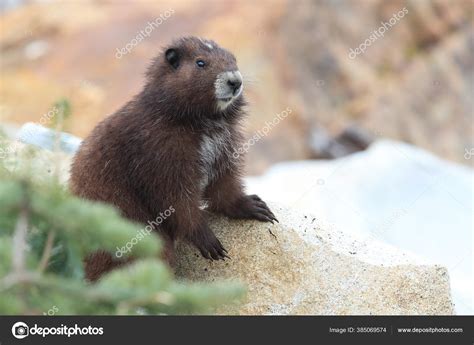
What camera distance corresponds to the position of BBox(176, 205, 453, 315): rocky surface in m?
4.45

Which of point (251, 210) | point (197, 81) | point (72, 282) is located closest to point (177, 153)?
point (197, 81)

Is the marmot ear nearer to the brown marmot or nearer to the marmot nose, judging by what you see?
the brown marmot

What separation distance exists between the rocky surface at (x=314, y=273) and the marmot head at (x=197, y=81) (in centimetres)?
76

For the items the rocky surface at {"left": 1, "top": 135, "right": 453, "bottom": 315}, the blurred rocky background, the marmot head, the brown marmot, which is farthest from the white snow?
the blurred rocky background

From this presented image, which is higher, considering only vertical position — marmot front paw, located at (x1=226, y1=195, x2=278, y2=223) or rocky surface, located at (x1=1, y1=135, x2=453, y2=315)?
marmot front paw, located at (x1=226, y1=195, x2=278, y2=223)

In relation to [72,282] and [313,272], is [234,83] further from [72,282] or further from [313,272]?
[72,282]

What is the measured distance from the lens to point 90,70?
12914 millimetres

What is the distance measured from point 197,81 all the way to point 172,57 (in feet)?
0.84

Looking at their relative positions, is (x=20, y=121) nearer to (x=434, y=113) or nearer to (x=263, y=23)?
(x=263, y=23)

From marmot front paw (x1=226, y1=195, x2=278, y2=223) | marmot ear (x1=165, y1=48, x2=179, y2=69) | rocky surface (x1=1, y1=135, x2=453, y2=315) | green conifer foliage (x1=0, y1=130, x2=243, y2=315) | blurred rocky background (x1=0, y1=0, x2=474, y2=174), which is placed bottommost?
green conifer foliage (x1=0, y1=130, x2=243, y2=315)
